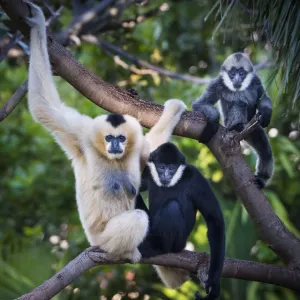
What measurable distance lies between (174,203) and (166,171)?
23 cm

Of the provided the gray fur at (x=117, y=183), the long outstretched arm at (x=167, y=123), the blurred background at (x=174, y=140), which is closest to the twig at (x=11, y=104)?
the gray fur at (x=117, y=183)

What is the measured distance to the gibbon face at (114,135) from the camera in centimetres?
421

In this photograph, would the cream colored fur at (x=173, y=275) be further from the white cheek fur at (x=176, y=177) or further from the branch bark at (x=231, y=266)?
the white cheek fur at (x=176, y=177)

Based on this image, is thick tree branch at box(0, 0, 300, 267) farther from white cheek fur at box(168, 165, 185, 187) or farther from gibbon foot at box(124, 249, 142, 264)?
gibbon foot at box(124, 249, 142, 264)

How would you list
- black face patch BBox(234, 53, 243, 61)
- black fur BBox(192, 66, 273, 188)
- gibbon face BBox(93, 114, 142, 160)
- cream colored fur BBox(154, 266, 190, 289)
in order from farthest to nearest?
1. black face patch BBox(234, 53, 243, 61)
2. black fur BBox(192, 66, 273, 188)
3. cream colored fur BBox(154, 266, 190, 289)
4. gibbon face BBox(93, 114, 142, 160)

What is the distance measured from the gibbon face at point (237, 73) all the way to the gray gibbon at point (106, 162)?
1.49 m

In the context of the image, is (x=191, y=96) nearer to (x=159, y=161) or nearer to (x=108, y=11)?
(x=108, y=11)

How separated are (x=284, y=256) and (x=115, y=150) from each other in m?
1.42

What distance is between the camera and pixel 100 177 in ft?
14.0

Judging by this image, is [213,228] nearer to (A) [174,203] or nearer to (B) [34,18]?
(A) [174,203]

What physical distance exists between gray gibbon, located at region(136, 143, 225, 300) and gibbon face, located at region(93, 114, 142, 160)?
0.29 metres

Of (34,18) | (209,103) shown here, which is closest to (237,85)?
(209,103)

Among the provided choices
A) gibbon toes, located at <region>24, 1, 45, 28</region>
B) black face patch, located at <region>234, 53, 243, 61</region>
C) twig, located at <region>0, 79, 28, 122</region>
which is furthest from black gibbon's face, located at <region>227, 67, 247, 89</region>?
gibbon toes, located at <region>24, 1, 45, 28</region>

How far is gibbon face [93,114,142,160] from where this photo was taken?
166 inches
